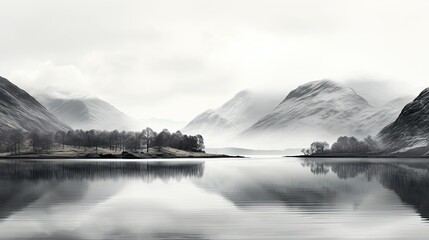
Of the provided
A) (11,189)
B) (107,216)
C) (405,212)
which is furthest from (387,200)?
(11,189)

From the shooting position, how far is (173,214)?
5288 cm

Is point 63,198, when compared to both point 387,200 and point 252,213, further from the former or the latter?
point 387,200

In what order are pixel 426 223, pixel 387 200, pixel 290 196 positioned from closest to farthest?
1. pixel 426 223
2. pixel 387 200
3. pixel 290 196

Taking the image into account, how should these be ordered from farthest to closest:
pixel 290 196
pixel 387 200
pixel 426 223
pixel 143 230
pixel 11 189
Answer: pixel 11 189 < pixel 290 196 < pixel 387 200 < pixel 426 223 < pixel 143 230

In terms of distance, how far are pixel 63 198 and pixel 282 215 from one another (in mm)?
33705

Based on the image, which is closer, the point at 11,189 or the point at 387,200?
the point at 387,200

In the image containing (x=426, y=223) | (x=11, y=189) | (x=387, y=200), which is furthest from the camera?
(x=11, y=189)

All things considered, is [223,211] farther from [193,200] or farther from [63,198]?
[63,198]

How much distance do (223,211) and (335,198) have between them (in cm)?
2130

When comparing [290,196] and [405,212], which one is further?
[290,196]

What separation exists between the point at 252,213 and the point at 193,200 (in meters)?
15.8

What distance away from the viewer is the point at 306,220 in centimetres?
4728

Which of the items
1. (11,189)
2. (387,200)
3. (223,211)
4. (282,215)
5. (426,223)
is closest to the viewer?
(426,223)

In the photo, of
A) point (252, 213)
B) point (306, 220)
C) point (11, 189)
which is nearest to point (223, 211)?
point (252, 213)
